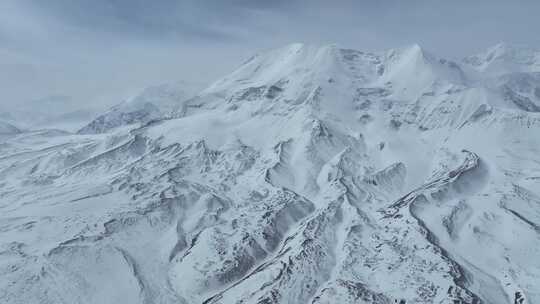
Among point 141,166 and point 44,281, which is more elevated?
point 44,281

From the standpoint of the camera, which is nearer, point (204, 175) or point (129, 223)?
point (129, 223)

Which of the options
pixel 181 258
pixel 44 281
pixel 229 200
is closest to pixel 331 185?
pixel 229 200

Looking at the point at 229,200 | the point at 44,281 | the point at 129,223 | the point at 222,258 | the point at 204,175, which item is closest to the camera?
the point at 44,281

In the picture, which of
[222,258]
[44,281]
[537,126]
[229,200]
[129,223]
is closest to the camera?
[44,281]

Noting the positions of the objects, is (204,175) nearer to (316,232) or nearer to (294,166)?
(294,166)

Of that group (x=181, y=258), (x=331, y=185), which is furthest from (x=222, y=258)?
(x=331, y=185)

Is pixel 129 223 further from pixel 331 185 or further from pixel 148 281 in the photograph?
pixel 331 185

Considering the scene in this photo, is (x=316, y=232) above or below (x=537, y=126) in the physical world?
above

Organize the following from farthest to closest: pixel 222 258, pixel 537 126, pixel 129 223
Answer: pixel 537 126
pixel 129 223
pixel 222 258

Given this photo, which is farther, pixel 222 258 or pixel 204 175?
pixel 204 175
